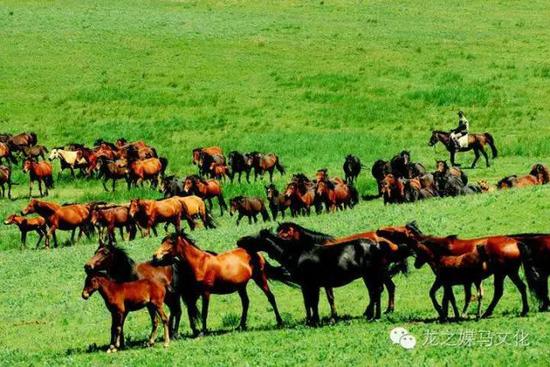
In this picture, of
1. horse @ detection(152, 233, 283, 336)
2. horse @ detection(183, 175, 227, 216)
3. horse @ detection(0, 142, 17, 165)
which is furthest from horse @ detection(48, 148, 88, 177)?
horse @ detection(152, 233, 283, 336)

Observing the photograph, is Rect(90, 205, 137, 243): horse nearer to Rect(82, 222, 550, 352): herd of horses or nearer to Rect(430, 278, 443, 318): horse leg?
Rect(82, 222, 550, 352): herd of horses

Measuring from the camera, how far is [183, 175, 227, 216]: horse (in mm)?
37469

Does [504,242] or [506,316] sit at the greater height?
[504,242]

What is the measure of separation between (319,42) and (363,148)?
24851mm

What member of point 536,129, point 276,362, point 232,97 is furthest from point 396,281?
point 232,97

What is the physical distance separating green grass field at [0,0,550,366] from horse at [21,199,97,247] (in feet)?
2.70

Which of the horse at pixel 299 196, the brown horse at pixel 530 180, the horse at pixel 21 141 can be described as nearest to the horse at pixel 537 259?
the brown horse at pixel 530 180

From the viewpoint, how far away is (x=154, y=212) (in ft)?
109

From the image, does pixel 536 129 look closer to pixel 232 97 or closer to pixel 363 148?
pixel 363 148

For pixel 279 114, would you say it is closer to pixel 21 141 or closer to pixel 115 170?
pixel 21 141

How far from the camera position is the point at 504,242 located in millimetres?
17406

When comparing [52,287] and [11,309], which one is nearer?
[11,309]

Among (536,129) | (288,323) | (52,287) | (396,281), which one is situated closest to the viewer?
(288,323)

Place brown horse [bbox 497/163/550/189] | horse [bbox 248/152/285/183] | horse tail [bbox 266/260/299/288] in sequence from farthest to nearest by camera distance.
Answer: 1. horse [bbox 248/152/285/183]
2. brown horse [bbox 497/163/550/189]
3. horse tail [bbox 266/260/299/288]
